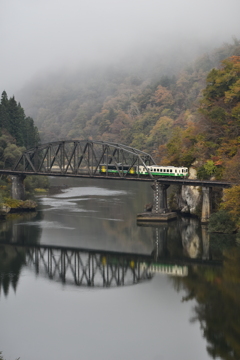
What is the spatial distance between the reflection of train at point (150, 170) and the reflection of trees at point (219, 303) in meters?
22.9

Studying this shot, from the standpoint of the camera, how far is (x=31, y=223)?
222ft

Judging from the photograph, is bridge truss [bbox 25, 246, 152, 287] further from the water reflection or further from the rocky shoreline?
the rocky shoreline

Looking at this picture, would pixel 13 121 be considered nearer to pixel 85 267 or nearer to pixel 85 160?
pixel 85 160

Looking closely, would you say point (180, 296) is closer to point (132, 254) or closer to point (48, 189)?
point (132, 254)

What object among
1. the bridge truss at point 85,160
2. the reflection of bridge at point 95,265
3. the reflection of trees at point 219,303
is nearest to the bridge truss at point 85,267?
the reflection of bridge at point 95,265

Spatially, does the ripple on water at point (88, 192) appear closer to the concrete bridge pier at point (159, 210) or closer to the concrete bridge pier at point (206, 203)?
the concrete bridge pier at point (159, 210)

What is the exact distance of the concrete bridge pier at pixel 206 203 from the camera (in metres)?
67.6

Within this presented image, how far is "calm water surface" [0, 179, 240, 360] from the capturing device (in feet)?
109

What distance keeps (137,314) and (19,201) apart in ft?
145

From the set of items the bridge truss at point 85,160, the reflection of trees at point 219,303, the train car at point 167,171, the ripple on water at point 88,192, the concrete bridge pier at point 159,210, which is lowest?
the reflection of trees at point 219,303

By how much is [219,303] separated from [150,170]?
37.4 m

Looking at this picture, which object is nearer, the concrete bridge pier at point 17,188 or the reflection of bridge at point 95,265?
the reflection of bridge at point 95,265

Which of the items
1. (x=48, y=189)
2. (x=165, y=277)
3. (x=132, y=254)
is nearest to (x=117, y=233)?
(x=132, y=254)

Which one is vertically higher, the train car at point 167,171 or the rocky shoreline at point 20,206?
the train car at point 167,171
